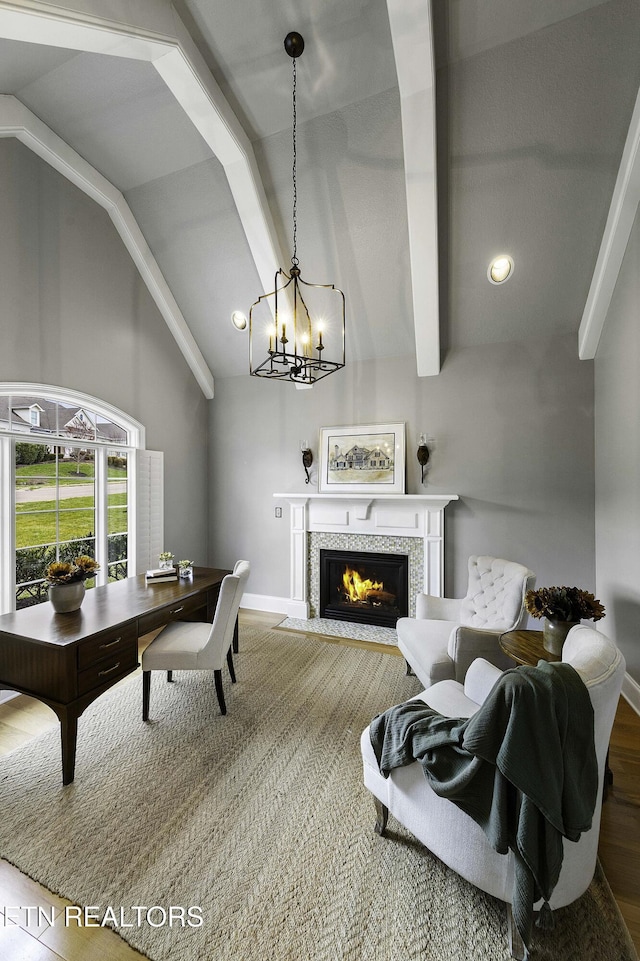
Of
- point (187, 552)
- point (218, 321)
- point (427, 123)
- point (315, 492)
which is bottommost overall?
point (187, 552)

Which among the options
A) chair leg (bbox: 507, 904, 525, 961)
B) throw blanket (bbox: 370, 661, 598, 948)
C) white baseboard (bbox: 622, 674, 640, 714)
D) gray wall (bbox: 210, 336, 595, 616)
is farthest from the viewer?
gray wall (bbox: 210, 336, 595, 616)

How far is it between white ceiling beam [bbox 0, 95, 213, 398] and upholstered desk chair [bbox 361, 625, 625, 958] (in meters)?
4.51

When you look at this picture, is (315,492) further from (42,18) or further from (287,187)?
(42,18)

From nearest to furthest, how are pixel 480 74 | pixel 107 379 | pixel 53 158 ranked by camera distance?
pixel 480 74 < pixel 53 158 < pixel 107 379

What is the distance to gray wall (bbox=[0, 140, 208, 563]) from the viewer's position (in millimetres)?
2959

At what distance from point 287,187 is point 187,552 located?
389cm

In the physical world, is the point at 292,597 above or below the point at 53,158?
below

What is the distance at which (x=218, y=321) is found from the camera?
452cm

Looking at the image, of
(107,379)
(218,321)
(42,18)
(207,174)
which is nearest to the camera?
(42,18)

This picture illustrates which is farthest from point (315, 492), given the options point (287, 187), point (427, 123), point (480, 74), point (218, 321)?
point (480, 74)

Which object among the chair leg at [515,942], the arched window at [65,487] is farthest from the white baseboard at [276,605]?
the chair leg at [515,942]

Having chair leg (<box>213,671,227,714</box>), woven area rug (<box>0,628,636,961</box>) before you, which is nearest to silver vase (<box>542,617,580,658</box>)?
woven area rug (<box>0,628,636,961</box>)

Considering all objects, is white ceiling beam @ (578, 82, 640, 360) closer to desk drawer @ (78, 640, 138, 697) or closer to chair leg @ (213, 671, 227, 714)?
chair leg @ (213, 671, 227, 714)

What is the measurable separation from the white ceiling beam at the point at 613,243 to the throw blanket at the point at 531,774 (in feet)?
10.3
